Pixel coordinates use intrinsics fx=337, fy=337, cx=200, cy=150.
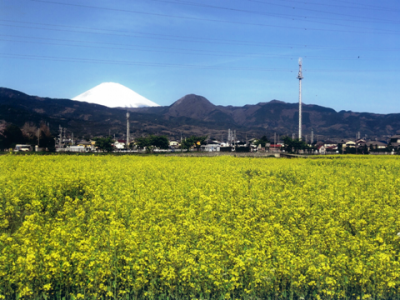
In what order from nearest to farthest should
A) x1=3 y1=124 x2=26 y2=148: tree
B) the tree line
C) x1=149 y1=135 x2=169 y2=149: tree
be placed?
the tree line, x1=3 y1=124 x2=26 y2=148: tree, x1=149 y1=135 x2=169 y2=149: tree

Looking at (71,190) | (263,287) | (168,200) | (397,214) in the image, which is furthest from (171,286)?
(71,190)

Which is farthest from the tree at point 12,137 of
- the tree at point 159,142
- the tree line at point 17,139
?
the tree at point 159,142

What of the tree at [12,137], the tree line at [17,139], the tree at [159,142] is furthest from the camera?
the tree at [159,142]

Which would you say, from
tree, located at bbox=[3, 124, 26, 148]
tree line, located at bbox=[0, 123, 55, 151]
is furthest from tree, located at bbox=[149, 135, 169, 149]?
tree, located at bbox=[3, 124, 26, 148]

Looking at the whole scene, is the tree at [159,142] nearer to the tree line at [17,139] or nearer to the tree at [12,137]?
the tree line at [17,139]

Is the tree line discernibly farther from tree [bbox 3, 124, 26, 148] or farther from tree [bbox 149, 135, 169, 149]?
tree [bbox 149, 135, 169, 149]

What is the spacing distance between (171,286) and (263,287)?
5.95 feet

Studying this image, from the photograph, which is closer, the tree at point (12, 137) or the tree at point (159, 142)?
the tree at point (12, 137)

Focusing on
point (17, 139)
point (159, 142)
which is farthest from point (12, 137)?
point (159, 142)

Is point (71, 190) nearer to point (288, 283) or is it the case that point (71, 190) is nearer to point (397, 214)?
point (288, 283)

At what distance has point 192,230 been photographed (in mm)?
8359

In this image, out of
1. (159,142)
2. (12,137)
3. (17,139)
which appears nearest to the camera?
(12,137)

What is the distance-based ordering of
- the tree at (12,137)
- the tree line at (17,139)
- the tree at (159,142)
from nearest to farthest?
the tree line at (17,139)
the tree at (12,137)
the tree at (159,142)

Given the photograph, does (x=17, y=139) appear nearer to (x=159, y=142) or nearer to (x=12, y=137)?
(x=12, y=137)
